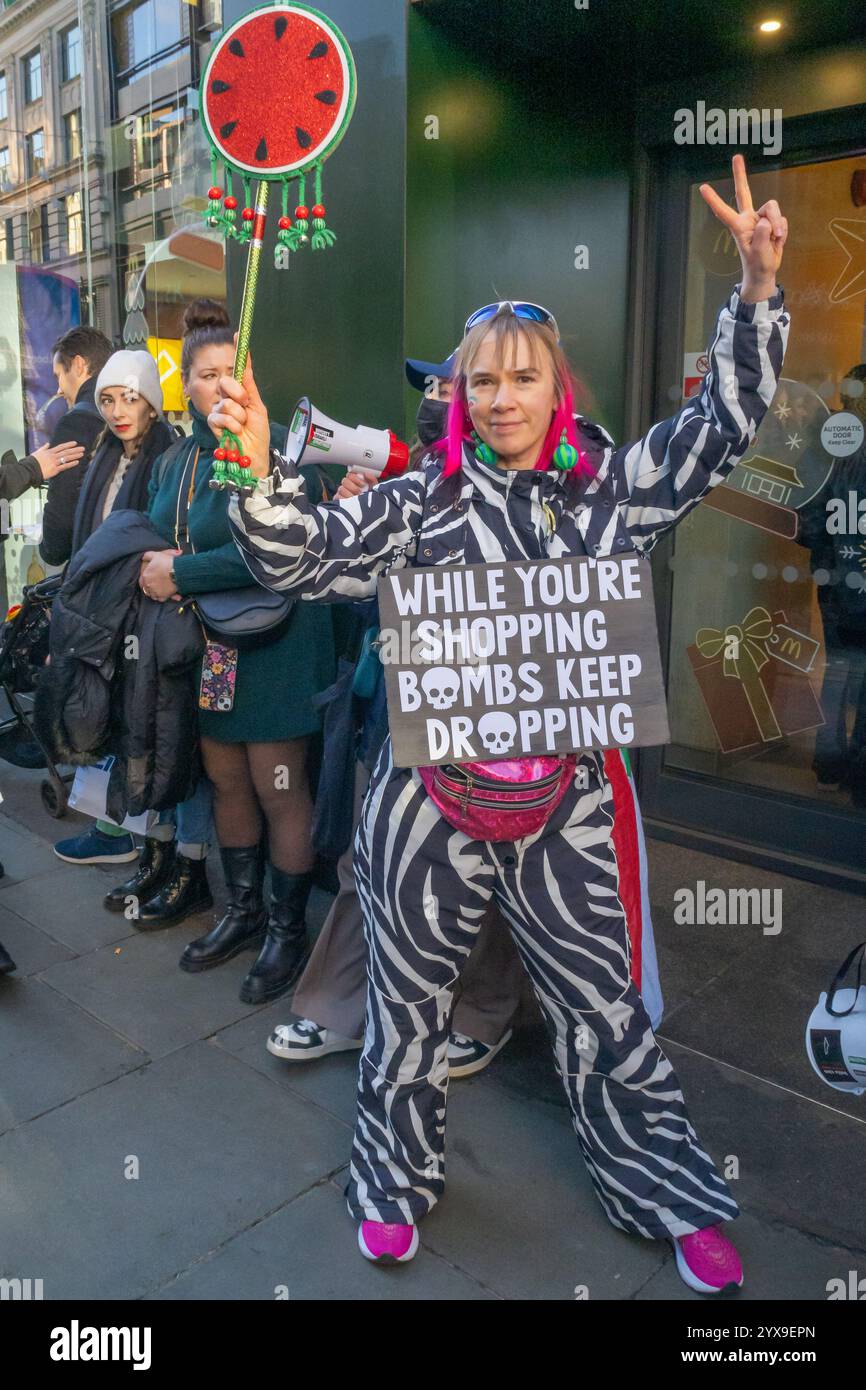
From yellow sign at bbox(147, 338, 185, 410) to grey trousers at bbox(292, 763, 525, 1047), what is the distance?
3.75 metres

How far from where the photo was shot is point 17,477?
4.15 m

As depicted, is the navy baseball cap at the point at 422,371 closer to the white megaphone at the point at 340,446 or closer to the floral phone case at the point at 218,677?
the white megaphone at the point at 340,446

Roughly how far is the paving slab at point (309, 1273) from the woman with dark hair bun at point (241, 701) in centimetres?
105

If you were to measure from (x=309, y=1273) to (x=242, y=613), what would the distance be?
5.89 ft

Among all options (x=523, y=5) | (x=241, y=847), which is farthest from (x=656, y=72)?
(x=241, y=847)

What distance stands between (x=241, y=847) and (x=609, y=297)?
256 centimetres

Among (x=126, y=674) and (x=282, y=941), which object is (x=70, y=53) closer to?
(x=126, y=674)

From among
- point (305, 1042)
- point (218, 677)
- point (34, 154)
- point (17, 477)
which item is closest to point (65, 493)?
point (17, 477)

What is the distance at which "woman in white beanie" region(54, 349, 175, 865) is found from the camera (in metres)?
3.89

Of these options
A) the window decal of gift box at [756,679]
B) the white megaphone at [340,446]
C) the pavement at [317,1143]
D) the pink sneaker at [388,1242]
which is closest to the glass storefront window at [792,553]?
the window decal of gift box at [756,679]

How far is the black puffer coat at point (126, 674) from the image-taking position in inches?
138

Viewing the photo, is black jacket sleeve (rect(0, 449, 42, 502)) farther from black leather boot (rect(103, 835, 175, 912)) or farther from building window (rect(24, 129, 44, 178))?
building window (rect(24, 129, 44, 178))

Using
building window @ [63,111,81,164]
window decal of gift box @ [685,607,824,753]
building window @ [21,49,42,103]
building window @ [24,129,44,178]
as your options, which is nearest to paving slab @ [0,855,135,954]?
window decal of gift box @ [685,607,824,753]

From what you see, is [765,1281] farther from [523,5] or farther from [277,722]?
[523,5]
